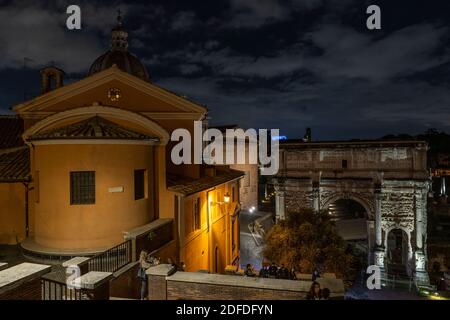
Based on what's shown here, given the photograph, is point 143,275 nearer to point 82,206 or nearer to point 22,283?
point 22,283

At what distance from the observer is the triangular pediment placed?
18.4 metres

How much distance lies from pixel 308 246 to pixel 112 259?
1324 centimetres

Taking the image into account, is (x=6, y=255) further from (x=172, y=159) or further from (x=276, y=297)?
(x=276, y=297)

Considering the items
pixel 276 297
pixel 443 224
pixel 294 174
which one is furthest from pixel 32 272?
pixel 443 224

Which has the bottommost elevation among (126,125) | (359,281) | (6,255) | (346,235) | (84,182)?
(359,281)

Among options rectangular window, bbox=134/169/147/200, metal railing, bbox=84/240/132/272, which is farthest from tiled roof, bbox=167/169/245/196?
metal railing, bbox=84/240/132/272

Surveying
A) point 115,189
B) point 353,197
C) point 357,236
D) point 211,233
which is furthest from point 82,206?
point 357,236

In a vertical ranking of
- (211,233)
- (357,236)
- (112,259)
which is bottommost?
(357,236)

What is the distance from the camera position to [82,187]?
44.0ft

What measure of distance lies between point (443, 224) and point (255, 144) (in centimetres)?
2927

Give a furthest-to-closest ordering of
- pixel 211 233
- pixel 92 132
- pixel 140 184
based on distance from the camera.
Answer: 1. pixel 211 233
2. pixel 140 184
3. pixel 92 132

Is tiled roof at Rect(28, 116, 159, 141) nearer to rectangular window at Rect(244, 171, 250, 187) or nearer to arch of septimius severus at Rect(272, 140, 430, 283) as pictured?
arch of septimius severus at Rect(272, 140, 430, 283)

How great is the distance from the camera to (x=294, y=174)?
36.2 meters

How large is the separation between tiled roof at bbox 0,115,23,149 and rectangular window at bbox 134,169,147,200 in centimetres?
1044
